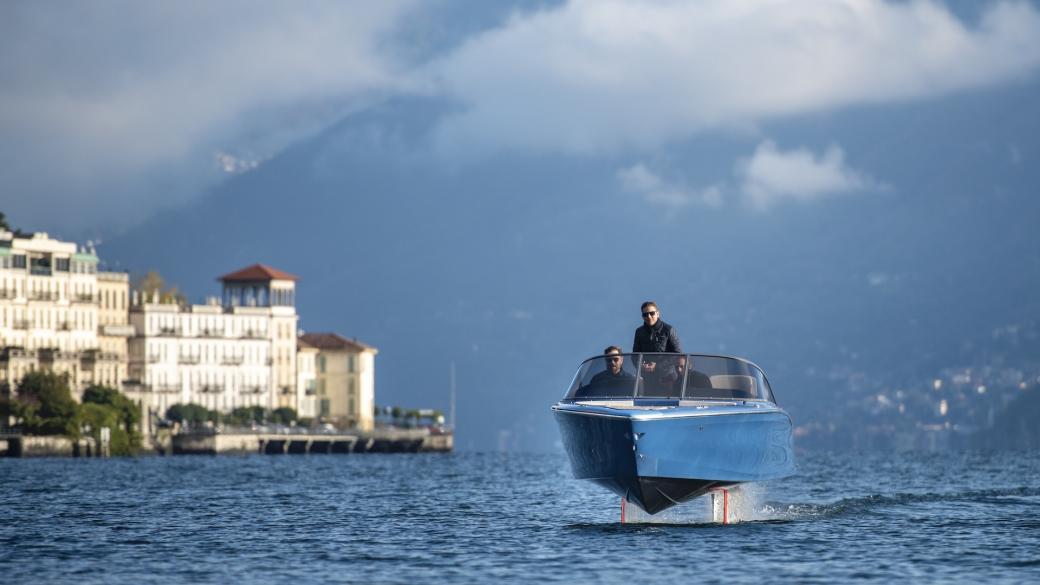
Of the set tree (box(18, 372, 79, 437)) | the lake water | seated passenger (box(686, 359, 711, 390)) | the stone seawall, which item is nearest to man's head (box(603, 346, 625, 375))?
seated passenger (box(686, 359, 711, 390))

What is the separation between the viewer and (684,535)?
160ft

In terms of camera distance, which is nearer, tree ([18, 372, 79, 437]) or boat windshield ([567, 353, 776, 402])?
boat windshield ([567, 353, 776, 402])

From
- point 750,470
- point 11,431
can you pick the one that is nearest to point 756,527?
point 750,470

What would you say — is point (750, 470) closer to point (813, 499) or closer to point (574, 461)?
point (574, 461)

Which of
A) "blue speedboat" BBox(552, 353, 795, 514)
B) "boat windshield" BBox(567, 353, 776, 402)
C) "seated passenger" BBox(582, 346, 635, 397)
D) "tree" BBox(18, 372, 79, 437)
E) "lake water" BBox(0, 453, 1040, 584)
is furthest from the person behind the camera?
"tree" BBox(18, 372, 79, 437)

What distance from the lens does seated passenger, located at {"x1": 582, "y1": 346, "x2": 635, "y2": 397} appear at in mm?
48812

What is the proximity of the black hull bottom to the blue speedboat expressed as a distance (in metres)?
0.02

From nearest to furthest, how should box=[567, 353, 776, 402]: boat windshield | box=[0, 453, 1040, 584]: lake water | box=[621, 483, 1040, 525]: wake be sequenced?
box=[0, 453, 1040, 584]: lake water < box=[567, 353, 776, 402]: boat windshield < box=[621, 483, 1040, 525]: wake

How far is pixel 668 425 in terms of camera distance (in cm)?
4703

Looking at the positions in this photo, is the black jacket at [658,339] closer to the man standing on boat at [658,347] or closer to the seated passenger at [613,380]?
the man standing on boat at [658,347]

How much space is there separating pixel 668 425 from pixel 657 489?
5.41ft

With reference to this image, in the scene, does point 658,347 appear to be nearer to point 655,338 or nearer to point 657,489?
point 655,338

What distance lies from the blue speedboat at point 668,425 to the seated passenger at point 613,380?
0.02m

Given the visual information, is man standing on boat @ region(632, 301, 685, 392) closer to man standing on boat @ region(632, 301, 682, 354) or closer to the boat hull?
man standing on boat @ region(632, 301, 682, 354)
